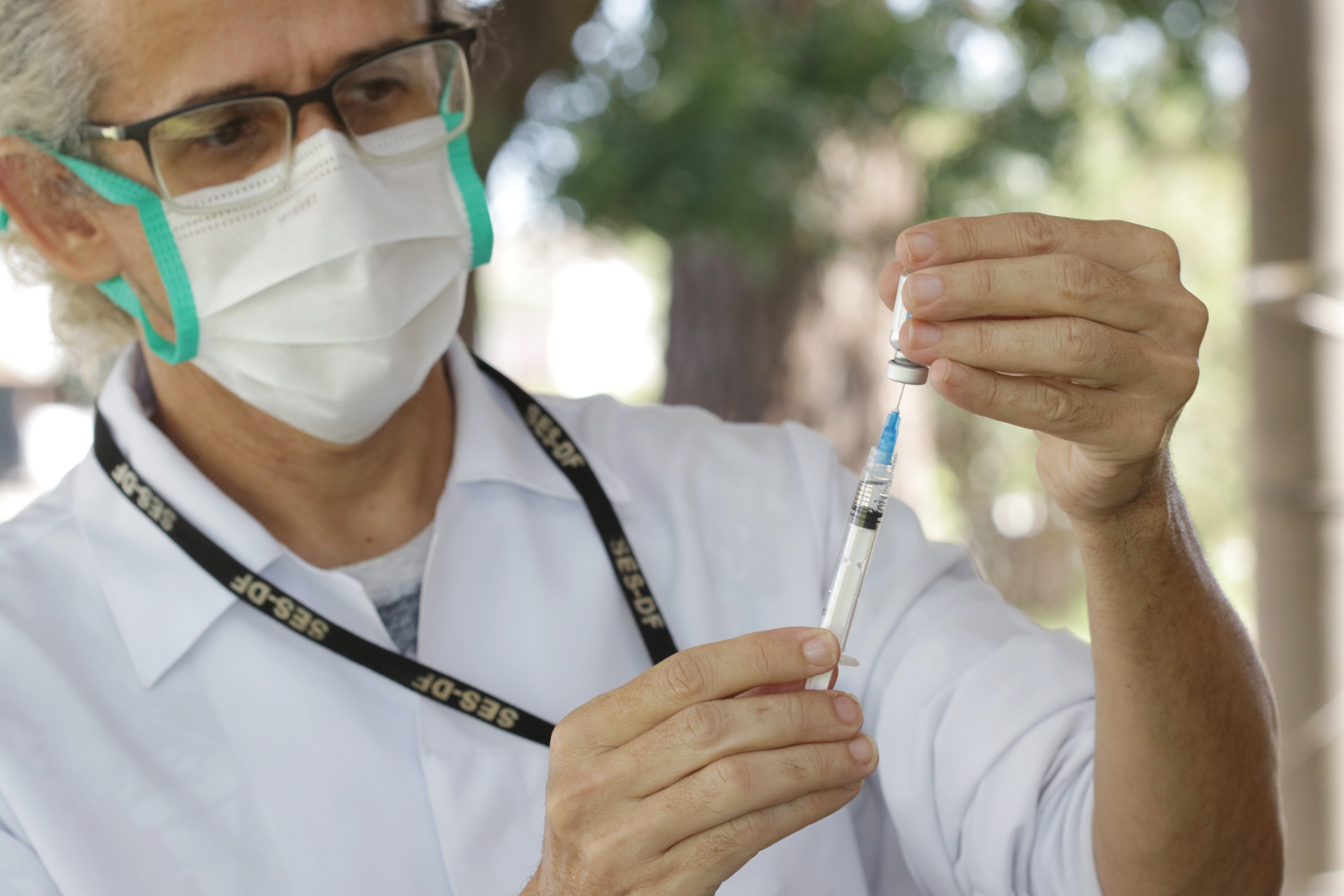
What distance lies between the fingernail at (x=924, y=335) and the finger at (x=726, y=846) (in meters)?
0.45

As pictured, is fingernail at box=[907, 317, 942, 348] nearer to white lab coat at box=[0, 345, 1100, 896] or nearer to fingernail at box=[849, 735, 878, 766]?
fingernail at box=[849, 735, 878, 766]

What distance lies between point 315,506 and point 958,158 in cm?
355

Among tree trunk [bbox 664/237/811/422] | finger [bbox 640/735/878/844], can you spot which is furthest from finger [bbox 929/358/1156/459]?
tree trunk [bbox 664/237/811/422]

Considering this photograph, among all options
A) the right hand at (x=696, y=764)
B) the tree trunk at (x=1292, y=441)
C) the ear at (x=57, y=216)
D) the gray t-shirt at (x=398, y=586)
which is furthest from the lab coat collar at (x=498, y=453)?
the tree trunk at (x=1292, y=441)

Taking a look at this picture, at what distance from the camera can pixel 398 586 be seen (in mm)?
1669

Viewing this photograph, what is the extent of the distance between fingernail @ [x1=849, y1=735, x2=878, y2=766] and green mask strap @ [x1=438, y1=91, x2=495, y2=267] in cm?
92

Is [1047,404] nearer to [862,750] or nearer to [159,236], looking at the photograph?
[862,750]

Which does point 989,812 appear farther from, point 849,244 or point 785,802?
point 849,244

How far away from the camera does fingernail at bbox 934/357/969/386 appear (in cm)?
106

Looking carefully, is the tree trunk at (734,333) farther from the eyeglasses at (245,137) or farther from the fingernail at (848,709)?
the fingernail at (848,709)

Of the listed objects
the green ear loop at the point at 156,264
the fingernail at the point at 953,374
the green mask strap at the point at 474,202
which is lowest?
the fingernail at the point at 953,374

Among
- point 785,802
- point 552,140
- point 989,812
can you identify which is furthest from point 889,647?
point 552,140

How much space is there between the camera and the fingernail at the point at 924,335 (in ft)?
3.51

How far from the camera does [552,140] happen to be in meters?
3.73
